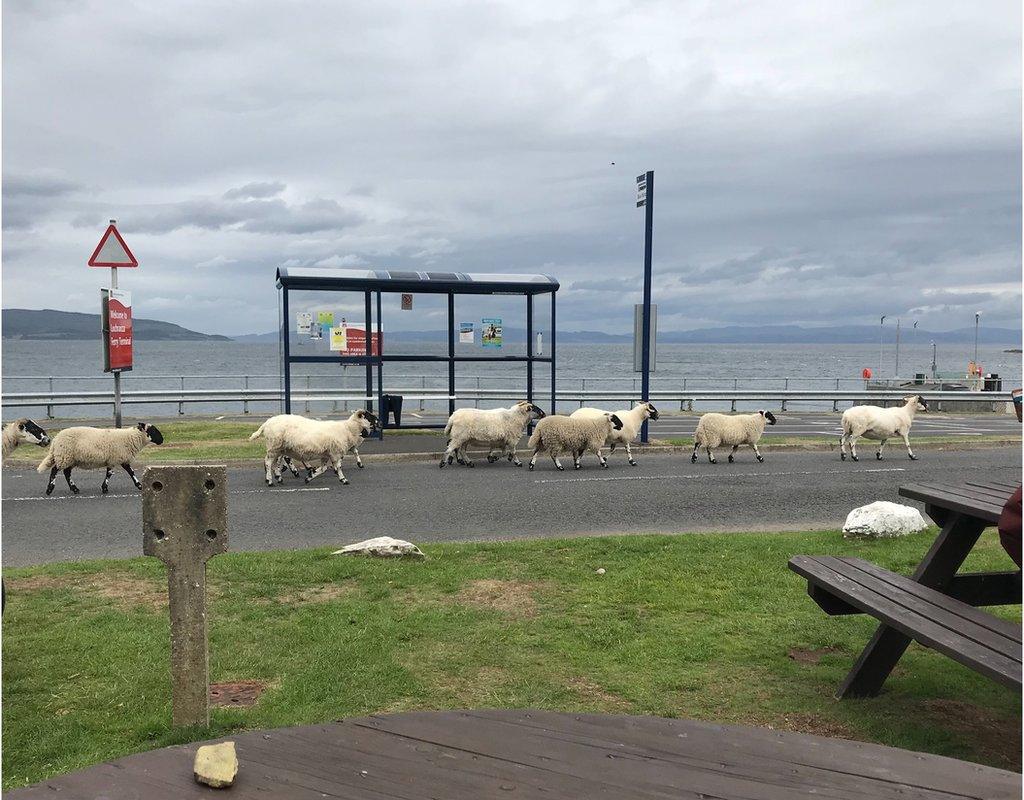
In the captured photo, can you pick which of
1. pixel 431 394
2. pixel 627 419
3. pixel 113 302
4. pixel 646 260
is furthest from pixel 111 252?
pixel 431 394

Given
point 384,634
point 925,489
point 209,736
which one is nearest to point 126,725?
point 209,736

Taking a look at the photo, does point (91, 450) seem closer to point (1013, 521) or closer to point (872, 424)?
point (1013, 521)

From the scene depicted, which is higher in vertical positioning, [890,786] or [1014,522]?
[1014,522]

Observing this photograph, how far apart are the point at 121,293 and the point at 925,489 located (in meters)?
12.2

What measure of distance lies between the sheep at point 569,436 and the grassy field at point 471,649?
25.3 ft

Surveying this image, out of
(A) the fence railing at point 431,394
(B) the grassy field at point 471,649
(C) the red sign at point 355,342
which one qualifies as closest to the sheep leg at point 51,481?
(B) the grassy field at point 471,649

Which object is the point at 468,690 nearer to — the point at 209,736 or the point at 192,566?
the point at 209,736

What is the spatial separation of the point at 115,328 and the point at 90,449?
2044 millimetres

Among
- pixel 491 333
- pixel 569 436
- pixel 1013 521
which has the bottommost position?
pixel 569 436

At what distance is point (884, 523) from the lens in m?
8.84

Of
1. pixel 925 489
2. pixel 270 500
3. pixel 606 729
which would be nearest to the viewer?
pixel 606 729

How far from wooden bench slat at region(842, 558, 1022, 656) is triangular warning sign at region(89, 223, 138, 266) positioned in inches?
468

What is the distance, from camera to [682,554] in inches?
320

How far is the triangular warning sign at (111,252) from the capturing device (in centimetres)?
1316
